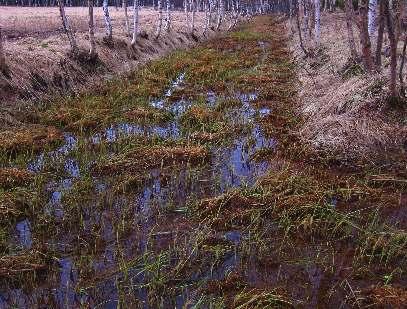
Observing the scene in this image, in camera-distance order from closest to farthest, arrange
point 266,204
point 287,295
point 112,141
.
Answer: point 287,295 → point 266,204 → point 112,141

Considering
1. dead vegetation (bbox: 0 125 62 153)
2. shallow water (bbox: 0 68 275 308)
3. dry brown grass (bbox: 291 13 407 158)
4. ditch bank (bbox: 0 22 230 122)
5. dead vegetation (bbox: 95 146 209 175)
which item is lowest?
shallow water (bbox: 0 68 275 308)

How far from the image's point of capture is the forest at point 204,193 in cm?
477

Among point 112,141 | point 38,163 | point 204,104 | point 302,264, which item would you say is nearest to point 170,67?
point 204,104

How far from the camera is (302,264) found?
16.8ft

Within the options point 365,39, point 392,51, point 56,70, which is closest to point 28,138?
point 56,70

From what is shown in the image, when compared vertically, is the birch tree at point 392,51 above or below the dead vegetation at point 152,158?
above

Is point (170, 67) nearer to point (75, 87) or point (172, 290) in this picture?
point (75, 87)

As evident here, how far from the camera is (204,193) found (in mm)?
6977

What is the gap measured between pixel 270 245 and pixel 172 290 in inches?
56.5

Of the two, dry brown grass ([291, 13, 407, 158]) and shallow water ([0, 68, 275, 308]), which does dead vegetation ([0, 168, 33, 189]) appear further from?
dry brown grass ([291, 13, 407, 158])

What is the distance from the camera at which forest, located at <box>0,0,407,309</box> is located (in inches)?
188

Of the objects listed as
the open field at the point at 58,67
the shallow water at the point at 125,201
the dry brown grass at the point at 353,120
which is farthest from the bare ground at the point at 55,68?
the dry brown grass at the point at 353,120

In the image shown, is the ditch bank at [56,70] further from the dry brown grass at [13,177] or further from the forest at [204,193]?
the dry brown grass at [13,177]

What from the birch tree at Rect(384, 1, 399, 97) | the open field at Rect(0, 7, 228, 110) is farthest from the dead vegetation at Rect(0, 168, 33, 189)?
the birch tree at Rect(384, 1, 399, 97)
